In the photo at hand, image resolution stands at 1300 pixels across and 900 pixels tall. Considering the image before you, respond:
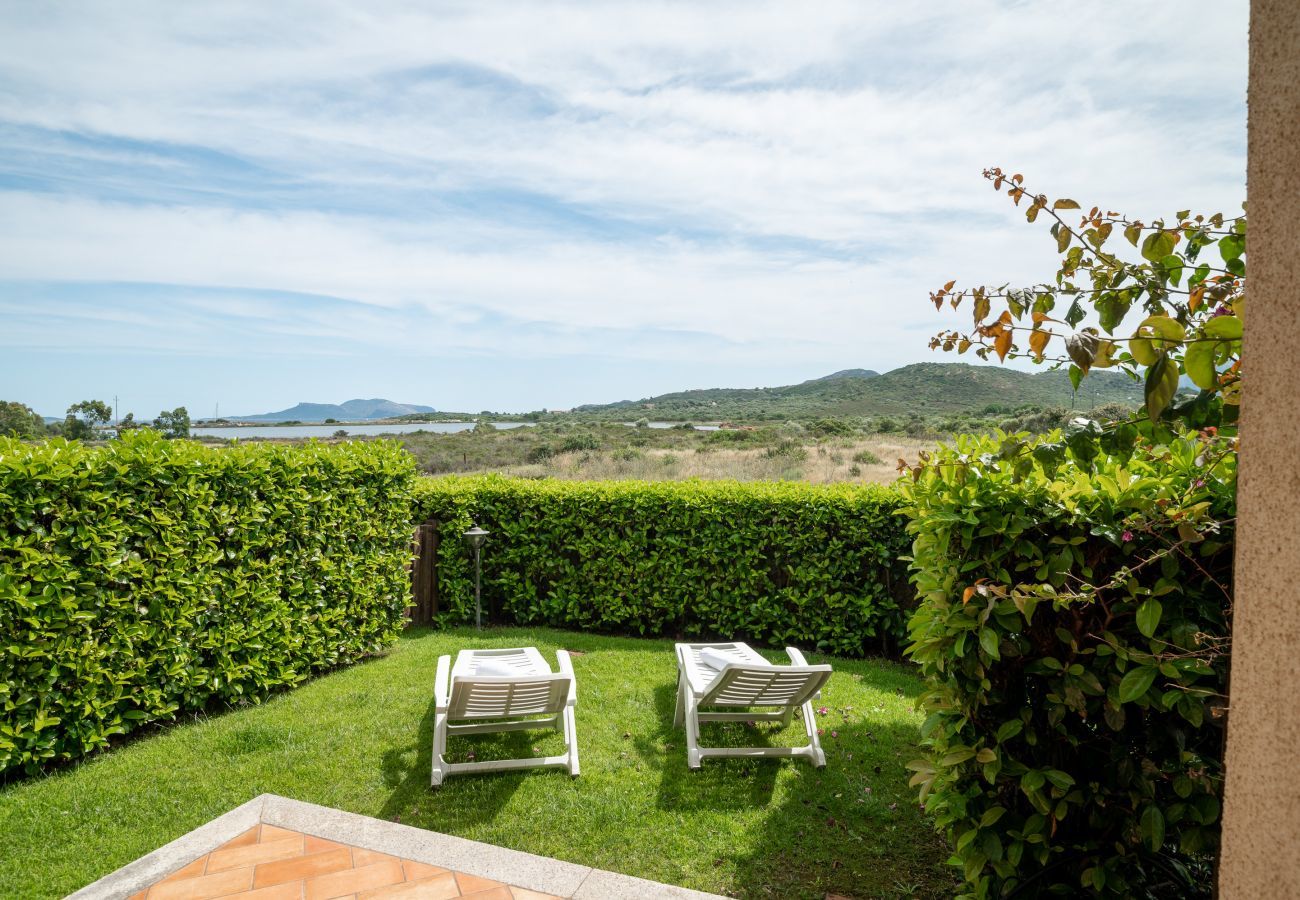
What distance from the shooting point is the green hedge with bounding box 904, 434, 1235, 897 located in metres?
2.49

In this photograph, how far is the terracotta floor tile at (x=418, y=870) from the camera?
343cm

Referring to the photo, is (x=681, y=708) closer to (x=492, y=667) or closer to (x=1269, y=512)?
(x=492, y=667)

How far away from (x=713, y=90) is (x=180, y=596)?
7.39 meters

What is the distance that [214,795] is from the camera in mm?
4289

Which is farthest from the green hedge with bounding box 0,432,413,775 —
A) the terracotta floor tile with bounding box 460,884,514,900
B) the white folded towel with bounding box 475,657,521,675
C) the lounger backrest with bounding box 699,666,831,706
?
the lounger backrest with bounding box 699,666,831,706

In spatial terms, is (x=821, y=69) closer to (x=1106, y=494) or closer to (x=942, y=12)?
(x=942, y=12)

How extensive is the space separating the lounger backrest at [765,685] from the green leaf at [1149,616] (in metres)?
2.38

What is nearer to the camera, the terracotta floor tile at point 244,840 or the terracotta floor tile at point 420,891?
the terracotta floor tile at point 420,891

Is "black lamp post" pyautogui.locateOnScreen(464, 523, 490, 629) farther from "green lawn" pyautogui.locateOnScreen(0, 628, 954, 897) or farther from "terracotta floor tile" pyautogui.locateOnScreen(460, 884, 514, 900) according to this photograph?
"terracotta floor tile" pyautogui.locateOnScreen(460, 884, 514, 900)

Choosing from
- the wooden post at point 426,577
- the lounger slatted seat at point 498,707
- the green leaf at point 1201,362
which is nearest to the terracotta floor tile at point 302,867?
the lounger slatted seat at point 498,707

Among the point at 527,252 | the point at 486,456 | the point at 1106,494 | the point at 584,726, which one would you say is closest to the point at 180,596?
the point at 584,726

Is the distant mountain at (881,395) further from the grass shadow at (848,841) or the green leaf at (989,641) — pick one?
the green leaf at (989,641)

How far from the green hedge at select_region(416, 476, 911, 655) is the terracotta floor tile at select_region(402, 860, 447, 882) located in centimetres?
489

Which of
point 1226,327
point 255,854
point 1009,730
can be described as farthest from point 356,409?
point 1226,327
